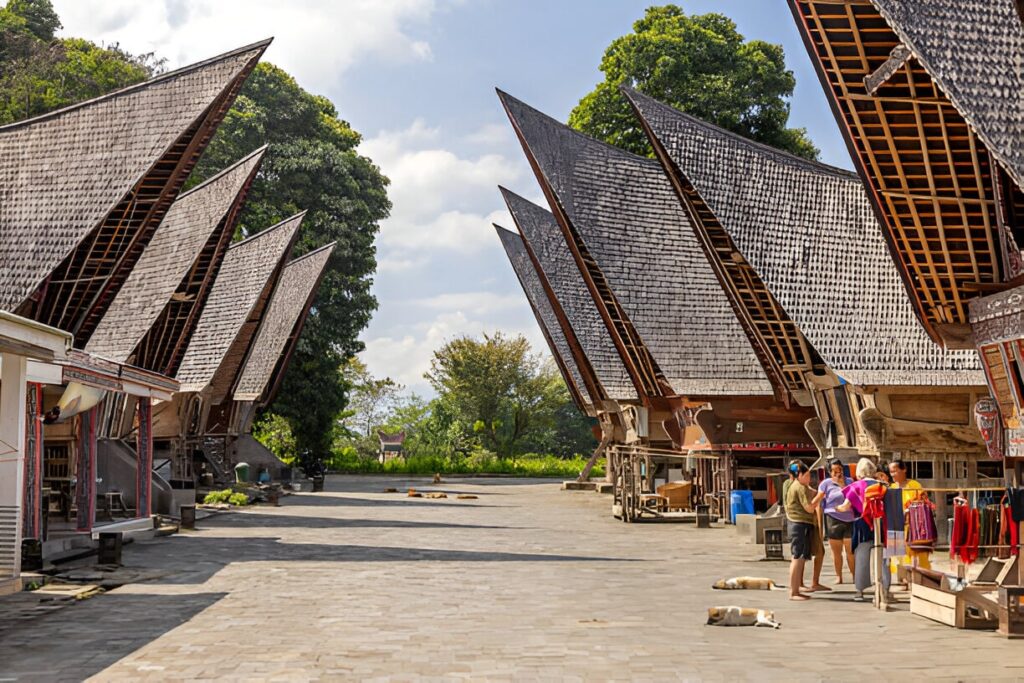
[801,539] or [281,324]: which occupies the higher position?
[281,324]

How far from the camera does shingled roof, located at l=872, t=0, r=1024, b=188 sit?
8.68 m

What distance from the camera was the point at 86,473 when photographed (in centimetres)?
1772

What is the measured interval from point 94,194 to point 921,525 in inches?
563

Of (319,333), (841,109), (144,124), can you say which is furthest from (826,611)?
(319,333)

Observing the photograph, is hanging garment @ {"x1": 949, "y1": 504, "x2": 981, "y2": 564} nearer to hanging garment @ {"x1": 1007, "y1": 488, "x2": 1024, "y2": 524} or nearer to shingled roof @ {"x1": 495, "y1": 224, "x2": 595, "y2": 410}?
hanging garment @ {"x1": 1007, "y1": 488, "x2": 1024, "y2": 524}

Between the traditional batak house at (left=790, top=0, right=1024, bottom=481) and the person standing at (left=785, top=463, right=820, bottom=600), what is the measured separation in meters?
2.06

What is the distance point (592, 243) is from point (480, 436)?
30.7m

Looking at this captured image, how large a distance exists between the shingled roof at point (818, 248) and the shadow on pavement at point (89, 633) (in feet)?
35.8

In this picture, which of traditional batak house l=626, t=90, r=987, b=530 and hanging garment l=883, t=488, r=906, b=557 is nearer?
hanging garment l=883, t=488, r=906, b=557

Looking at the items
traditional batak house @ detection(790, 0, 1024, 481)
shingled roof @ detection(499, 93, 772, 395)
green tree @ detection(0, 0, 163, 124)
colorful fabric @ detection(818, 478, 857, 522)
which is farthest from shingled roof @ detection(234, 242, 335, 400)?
traditional batak house @ detection(790, 0, 1024, 481)

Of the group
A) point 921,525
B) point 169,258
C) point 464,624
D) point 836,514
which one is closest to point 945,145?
point 921,525

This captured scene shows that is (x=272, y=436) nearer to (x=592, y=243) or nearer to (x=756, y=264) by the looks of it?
(x=592, y=243)

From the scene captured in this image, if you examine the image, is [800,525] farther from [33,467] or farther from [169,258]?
[169,258]

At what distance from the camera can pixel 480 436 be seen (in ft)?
182
